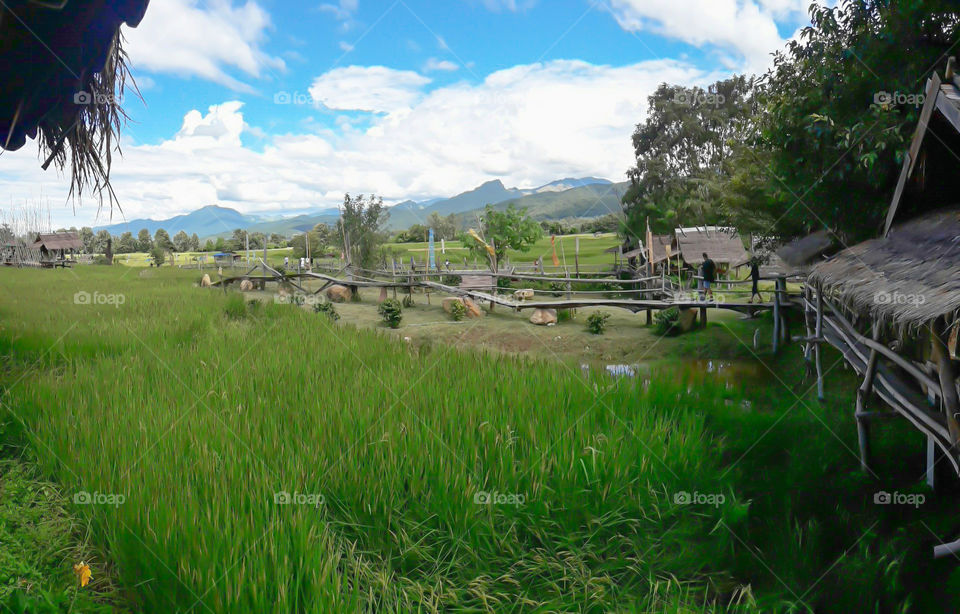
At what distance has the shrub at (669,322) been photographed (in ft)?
39.9

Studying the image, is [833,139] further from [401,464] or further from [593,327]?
[401,464]

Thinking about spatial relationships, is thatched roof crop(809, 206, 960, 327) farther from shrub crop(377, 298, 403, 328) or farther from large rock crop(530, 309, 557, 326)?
shrub crop(377, 298, 403, 328)

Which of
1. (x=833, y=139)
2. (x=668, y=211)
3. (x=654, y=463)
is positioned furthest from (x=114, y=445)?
(x=668, y=211)

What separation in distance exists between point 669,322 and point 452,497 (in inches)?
428

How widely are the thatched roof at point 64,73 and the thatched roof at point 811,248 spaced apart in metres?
10.8

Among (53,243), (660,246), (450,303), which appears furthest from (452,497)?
(53,243)

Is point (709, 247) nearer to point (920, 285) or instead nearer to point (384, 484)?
point (920, 285)

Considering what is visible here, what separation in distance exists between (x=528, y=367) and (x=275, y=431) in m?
2.57

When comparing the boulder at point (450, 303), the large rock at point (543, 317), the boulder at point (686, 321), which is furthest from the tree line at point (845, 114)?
the boulder at point (450, 303)

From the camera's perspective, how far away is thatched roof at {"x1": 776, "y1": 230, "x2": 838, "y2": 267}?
10.0 meters

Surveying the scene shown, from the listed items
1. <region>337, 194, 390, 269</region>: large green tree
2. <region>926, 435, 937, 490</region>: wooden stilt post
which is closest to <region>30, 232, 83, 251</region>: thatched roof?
<region>337, 194, 390, 269</region>: large green tree

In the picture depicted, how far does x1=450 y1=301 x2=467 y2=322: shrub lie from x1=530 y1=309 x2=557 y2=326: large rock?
2116 millimetres

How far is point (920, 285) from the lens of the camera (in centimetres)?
347

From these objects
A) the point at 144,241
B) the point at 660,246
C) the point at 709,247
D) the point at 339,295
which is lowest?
the point at 339,295
